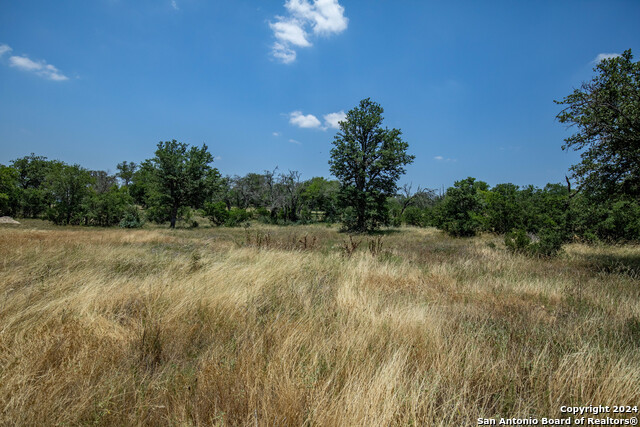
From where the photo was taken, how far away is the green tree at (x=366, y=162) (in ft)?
88.5

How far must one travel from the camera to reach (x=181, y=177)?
92.7ft

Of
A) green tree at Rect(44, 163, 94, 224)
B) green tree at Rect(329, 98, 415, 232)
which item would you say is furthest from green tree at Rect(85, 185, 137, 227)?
green tree at Rect(329, 98, 415, 232)

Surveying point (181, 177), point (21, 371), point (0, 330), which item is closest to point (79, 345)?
point (21, 371)

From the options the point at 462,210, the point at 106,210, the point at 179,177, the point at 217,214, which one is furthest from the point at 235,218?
the point at 462,210

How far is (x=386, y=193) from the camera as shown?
27859mm

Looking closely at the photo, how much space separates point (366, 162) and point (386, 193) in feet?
13.1

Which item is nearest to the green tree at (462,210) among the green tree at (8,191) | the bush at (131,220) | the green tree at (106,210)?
the bush at (131,220)

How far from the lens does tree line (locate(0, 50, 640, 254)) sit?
773 centimetres

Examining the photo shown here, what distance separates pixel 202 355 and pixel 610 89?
38.2 ft

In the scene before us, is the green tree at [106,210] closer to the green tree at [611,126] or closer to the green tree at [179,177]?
the green tree at [179,177]

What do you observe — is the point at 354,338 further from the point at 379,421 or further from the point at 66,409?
the point at 66,409

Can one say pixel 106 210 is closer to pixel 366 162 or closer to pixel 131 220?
pixel 131 220

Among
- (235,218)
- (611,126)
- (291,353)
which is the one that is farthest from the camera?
(235,218)

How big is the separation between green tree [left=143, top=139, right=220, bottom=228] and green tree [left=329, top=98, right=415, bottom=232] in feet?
48.5
